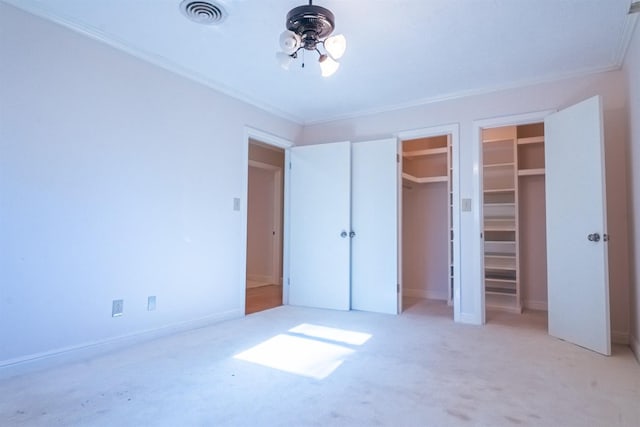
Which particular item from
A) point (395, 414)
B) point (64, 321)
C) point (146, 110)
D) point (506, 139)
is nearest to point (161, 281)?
point (64, 321)

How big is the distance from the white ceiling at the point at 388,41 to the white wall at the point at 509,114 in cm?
13

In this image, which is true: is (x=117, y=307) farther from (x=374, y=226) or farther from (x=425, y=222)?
(x=425, y=222)

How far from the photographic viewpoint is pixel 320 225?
14.6 ft

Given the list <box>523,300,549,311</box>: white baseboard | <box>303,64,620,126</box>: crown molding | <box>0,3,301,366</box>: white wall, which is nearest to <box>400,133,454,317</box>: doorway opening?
<box>303,64,620,126</box>: crown molding

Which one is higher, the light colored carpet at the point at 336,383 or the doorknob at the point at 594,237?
the doorknob at the point at 594,237

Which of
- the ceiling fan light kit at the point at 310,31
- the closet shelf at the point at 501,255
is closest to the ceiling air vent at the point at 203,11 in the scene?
the ceiling fan light kit at the point at 310,31

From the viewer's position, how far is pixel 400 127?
421 centimetres

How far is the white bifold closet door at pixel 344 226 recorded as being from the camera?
4.11 metres

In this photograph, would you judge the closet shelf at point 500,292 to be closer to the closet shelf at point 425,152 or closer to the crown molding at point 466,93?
the closet shelf at point 425,152

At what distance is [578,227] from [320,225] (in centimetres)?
260

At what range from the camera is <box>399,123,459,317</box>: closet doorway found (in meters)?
5.00

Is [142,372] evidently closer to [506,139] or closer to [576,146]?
[576,146]

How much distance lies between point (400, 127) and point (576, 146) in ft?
5.80

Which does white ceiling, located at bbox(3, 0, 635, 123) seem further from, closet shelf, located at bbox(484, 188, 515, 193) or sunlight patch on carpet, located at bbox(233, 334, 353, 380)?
sunlight patch on carpet, located at bbox(233, 334, 353, 380)
